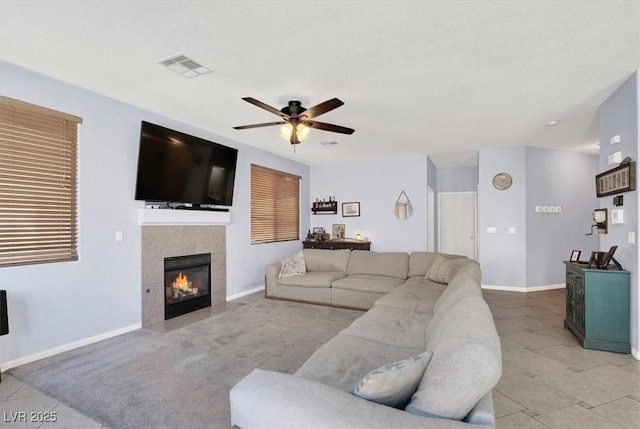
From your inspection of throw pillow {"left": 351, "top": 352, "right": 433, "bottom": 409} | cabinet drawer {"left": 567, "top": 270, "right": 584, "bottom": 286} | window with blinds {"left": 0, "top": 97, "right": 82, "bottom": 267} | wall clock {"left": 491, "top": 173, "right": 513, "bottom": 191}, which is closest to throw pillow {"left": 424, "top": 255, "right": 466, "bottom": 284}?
cabinet drawer {"left": 567, "top": 270, "right": 584, "bottom": 286}

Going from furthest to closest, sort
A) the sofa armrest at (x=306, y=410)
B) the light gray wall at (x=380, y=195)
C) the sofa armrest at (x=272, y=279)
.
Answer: the light gray wall at (x=380, y=195)
the sofa armrest at (x=272, y=279)
the sofa armrest at (x=306, y=410)

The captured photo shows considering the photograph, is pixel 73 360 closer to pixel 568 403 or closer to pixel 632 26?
pixel 568 403

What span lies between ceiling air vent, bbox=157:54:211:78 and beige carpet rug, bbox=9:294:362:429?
2571mm

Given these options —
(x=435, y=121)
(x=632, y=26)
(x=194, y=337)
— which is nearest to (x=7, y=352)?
(x=194, y=337)

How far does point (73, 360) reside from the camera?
9.92 feet

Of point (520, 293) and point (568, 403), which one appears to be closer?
point (568, 403)

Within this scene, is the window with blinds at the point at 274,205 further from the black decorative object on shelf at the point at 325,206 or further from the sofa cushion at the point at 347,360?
the sofa cushion at the point at 347,360

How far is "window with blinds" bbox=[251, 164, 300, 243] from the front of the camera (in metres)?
6.03

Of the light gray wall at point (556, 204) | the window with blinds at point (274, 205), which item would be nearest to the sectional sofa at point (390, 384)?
the window with blinds at point (274, 205)

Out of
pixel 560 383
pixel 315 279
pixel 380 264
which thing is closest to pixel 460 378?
pixel 560 383

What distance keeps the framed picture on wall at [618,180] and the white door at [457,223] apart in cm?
392

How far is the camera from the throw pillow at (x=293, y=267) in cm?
542

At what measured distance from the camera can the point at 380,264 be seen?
5293 millimetres

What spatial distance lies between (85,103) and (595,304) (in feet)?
17.9
